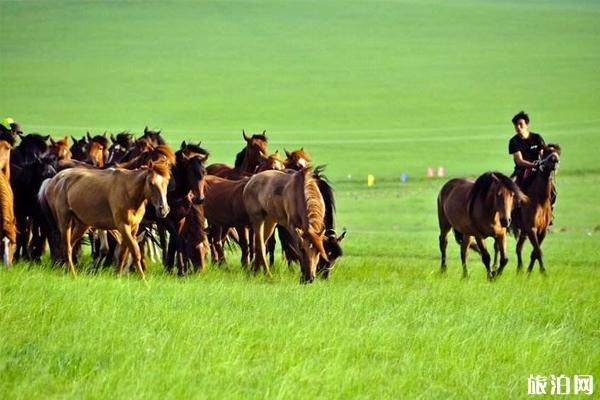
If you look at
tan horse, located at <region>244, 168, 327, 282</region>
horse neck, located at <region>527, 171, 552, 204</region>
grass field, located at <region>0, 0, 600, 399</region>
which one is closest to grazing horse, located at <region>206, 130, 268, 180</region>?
tan horse, located at <region>244, 168, 327, 282</region>

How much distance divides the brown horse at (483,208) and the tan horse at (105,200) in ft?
13.5

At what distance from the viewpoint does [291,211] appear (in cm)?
1391

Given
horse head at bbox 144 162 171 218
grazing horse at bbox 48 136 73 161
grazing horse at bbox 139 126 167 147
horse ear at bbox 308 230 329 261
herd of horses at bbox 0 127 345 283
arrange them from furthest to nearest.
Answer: grazing horse at bbox 48 136 73 161 → grazing horse at bbox 139 126 167 147 → horse ear at bbox 308 230 329 261 → herd of horses at bbox 0 127 345 283 → horse head at bbox 144 162 171 218

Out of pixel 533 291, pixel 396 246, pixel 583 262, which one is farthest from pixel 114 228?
pixel 396 246

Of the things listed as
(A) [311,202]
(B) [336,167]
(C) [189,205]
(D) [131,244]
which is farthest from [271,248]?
(B) [336,167]

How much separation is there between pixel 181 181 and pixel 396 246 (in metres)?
8.93

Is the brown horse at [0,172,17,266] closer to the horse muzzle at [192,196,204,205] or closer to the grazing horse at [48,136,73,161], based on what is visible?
the horse muzzle at [192,196,204,205]

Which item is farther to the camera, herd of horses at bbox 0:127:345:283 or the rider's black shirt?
the rider's black shirt

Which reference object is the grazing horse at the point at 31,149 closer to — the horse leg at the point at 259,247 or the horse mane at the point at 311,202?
the horse leg at the point at 259,247

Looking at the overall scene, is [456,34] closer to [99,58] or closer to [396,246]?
[99,58]

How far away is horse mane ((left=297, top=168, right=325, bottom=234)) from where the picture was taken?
43.8ft

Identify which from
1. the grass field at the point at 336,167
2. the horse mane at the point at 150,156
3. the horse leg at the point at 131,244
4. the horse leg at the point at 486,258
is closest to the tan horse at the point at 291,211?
the grass field at the point at 336,167

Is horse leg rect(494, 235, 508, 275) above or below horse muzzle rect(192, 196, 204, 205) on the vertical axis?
below

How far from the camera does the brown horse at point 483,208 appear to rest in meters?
14.5
